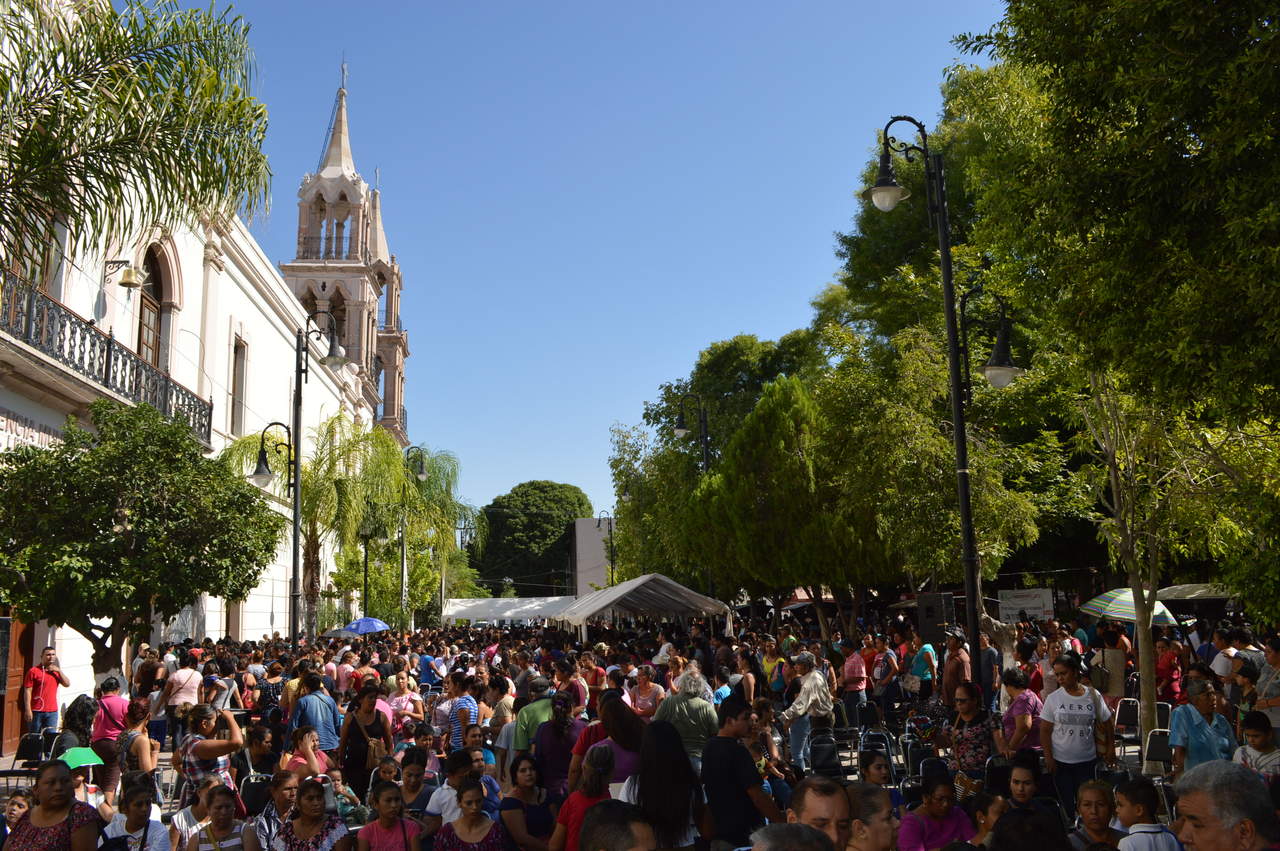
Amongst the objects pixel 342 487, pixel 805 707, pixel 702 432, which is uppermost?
pixel 702 432

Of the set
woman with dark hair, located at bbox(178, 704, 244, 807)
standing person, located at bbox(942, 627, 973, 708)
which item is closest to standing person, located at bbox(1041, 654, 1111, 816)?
standing person, located at bbox(942, 627, 973, 708)

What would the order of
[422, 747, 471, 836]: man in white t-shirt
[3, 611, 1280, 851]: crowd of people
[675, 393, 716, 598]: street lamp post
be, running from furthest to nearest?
1. [675, 393, 716, 598]: street lamp post
2. [422, 747, 471, 836]: man in white t-shirt
3. [3, 611, 1280, 851]: crowd of people

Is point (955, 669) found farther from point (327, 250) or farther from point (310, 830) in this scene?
point (327, 250)

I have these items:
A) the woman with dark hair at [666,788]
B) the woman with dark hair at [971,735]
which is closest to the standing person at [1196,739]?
the woman with dark hair at [971,735]

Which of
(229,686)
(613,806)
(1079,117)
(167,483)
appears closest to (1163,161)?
(1079,117)

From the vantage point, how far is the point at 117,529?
649 inches

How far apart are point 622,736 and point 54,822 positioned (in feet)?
11.3

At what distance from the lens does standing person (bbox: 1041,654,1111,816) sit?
8.79 metres

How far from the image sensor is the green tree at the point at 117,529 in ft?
48.1

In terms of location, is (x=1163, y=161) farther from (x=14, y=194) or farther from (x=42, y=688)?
(x=42, y=688)

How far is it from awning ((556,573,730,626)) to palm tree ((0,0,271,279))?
2052 centimetres

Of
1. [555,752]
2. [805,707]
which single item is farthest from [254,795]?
[805,707]

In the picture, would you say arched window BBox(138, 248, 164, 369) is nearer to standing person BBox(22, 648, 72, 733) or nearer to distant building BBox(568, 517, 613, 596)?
standing person BBox(22, 648, 72, 733)

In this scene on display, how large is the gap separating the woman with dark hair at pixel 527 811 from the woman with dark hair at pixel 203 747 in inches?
114
